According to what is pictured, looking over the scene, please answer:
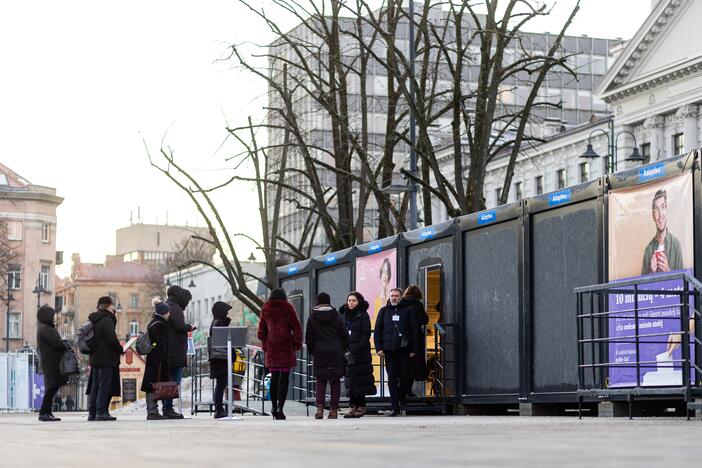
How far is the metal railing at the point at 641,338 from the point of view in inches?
600

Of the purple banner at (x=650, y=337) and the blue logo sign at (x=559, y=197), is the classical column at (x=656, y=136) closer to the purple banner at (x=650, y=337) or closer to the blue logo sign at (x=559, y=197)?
the blue logo sign at (x=559, y=197)

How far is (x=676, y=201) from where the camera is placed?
52.2 feet

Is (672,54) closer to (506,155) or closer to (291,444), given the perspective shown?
(506,155)

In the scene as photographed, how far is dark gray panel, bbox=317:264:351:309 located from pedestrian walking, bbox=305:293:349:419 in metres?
5.69

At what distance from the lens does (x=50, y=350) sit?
22875 millimetres

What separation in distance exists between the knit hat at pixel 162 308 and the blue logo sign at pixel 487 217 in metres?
4.21

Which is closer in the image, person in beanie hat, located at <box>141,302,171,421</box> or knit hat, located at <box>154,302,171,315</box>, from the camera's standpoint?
knit hat, located at <box>154,302,171,315</box>

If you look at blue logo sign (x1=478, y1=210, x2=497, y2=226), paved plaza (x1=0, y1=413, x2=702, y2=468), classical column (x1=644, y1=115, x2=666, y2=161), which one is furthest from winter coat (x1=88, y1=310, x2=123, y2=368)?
classical column (x1=644, y1=115, x2=666, y2=161)

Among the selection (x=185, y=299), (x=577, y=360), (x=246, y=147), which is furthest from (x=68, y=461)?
(x=246, y=147)

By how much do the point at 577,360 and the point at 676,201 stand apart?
2696mm

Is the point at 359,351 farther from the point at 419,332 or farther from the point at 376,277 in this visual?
the point at 376,277

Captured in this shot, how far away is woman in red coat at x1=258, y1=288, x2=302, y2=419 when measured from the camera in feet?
65.0

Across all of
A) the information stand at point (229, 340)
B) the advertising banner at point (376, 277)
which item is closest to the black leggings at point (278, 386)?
the information stand at point (229, 340)

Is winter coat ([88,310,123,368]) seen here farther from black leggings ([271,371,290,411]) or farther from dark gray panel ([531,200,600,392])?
dark gray panel ([531,200,600,392])
